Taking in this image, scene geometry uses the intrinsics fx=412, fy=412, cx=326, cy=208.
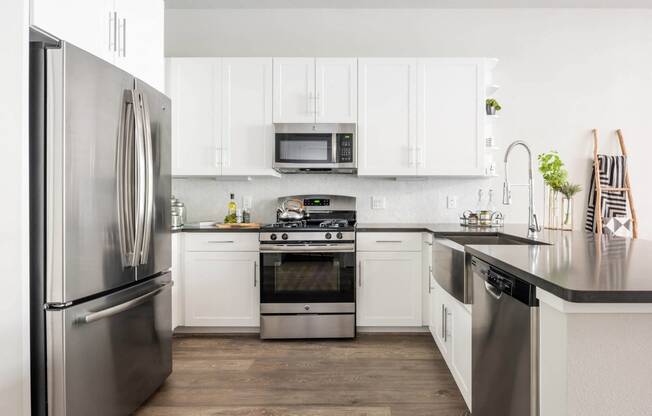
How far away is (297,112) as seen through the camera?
3.42 meters

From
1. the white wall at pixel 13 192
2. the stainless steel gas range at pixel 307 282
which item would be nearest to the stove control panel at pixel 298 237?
the stainless steel gas range at pixel 307 282

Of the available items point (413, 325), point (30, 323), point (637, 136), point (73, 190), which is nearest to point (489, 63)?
point (637, 136)

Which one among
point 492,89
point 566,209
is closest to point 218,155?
point 492,89

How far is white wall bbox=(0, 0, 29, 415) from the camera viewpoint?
1.37 metres

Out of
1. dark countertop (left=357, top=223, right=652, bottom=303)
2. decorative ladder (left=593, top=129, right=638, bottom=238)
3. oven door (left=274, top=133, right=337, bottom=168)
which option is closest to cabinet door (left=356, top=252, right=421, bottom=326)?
oven door (left=274, top=133, right=337, bottom=168)

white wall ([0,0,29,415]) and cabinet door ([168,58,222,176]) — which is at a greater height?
cabinet door ([168,58,222,176])

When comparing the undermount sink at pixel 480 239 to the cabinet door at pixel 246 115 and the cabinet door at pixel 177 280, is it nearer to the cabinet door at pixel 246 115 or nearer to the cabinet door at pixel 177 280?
the cabinet door at pixel 246 115

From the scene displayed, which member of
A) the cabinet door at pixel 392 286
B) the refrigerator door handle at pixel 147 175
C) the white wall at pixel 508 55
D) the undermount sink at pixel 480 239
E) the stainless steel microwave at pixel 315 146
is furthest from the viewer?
the white wall at pixel 508 55

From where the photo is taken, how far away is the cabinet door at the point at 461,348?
1974 mm

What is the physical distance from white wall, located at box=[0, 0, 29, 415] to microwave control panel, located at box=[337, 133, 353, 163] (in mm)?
2296

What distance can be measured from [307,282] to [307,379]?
0.84m

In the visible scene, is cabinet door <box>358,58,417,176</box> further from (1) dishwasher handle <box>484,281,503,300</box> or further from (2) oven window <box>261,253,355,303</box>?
(1) dishwasher handle <box>484,281,503,300</box>

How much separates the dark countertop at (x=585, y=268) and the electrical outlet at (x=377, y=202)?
201 cm

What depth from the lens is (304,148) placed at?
339cm
